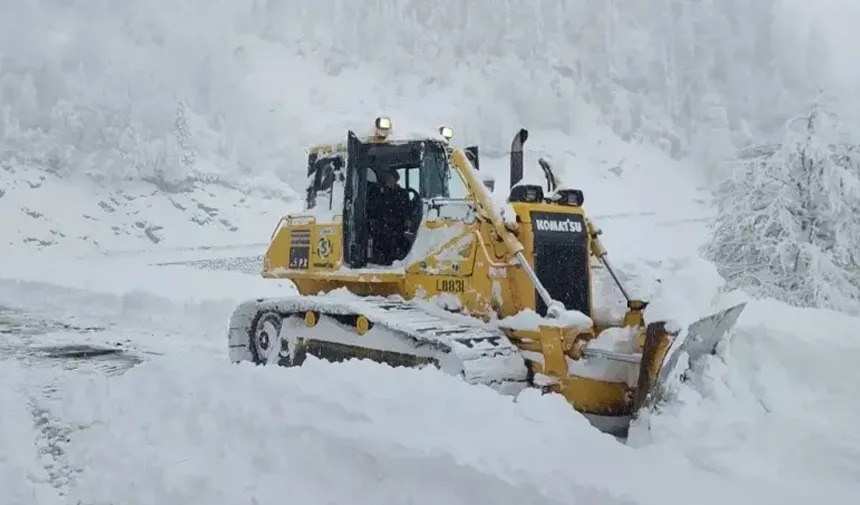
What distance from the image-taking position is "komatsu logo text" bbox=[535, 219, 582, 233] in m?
6.75

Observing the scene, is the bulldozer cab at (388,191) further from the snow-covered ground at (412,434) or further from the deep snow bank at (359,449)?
the deep snow bank at (359,449)

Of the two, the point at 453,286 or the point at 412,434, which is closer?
the point at 412,434

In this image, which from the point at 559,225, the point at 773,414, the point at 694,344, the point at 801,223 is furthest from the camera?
the point at 801,223

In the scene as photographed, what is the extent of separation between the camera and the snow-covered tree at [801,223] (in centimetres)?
1684

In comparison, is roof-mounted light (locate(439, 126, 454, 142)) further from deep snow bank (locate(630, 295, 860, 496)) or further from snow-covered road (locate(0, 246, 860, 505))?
deep snow bank (locate(630, 295, 860, 496))

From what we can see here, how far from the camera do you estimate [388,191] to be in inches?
317

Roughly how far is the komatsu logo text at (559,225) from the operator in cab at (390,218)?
1.67m

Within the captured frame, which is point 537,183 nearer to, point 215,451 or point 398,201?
point 398,201

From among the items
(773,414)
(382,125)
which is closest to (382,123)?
(382,125)

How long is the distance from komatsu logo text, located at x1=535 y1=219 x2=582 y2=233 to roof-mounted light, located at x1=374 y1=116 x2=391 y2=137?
190 centimetres

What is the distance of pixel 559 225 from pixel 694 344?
1510 mm

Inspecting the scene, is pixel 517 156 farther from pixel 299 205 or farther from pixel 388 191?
pixel 299 205

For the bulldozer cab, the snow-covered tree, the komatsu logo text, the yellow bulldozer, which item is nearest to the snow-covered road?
the yellow bulldozer

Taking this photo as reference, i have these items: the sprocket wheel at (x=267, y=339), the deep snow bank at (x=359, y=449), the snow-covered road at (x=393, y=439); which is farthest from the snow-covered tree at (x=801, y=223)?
the deep snow bank at (x=359, y=449)
